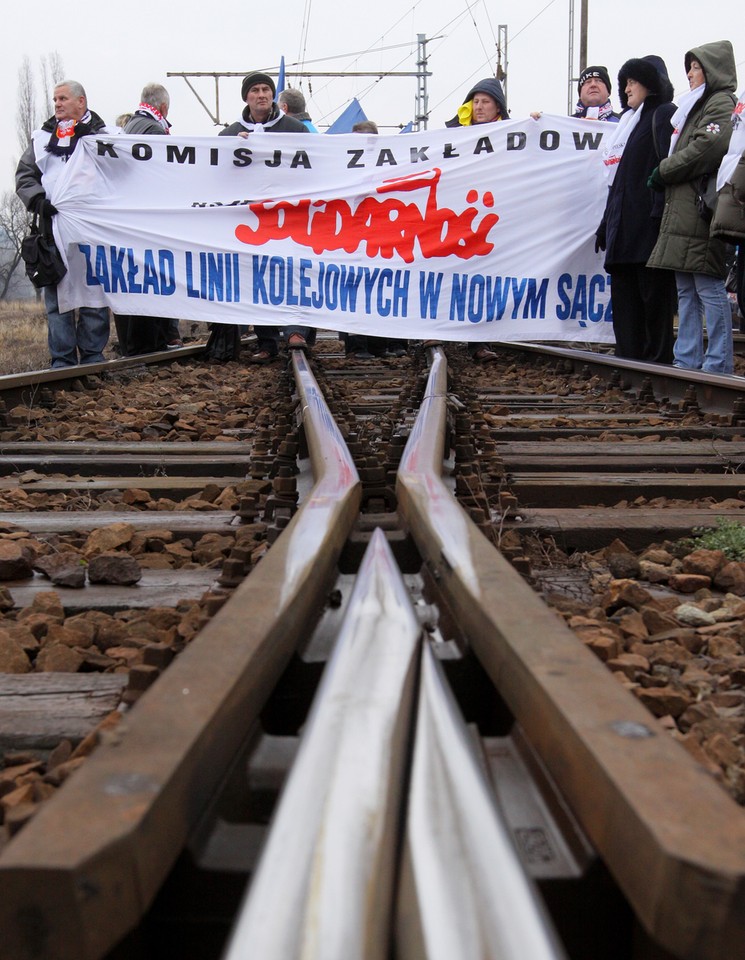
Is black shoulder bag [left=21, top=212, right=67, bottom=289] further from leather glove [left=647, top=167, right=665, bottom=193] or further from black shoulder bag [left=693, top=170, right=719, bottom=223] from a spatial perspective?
black shoulder bag [left=693, top=170, right=719, bottom=223]

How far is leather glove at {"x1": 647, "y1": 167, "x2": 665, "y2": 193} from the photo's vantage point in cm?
683

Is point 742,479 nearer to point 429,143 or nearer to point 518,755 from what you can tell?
point 518,755

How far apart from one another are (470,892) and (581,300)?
788 centimetres

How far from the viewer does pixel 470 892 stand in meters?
0.78

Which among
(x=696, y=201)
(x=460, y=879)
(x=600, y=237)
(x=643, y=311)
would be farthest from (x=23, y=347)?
(x=460, y=879)

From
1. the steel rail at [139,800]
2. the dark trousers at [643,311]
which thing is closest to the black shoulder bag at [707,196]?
the dark trousers at [643,311]

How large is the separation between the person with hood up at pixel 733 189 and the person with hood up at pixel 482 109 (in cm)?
Answer: 288

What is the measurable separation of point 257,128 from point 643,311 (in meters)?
3.59

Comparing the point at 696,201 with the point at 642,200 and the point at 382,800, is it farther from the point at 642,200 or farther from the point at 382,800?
the point at 382,800

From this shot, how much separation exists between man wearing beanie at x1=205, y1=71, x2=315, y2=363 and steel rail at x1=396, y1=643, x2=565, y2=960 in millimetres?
7833

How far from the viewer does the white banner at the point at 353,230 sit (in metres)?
8.12

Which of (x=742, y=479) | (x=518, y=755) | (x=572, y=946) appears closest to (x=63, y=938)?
(x=572, y=946)

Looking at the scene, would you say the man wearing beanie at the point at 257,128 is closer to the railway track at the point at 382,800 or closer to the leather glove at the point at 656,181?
the leather glove at the point at 656,181

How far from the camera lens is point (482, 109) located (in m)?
8.77
